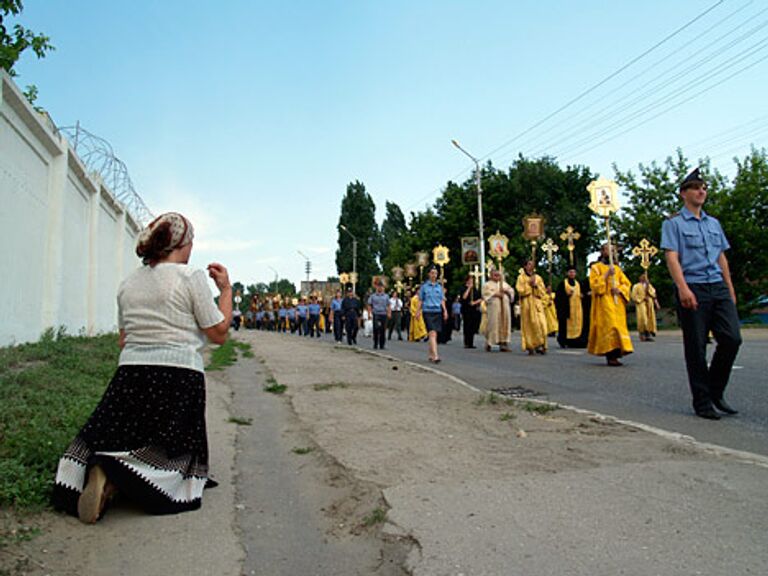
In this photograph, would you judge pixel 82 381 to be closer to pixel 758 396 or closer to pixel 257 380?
pixel 257 380

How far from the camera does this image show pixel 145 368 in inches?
139

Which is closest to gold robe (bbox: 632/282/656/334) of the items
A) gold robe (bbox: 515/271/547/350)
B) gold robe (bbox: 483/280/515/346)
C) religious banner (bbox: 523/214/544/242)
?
gold robe (bbox: 483/280/515/346)

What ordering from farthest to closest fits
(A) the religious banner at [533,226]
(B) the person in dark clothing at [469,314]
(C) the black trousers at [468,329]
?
1. (A) the religious banner at [533,226]
2. (C) the black trousers at [468,329]
3. (B) the person in dark clothing at [469,314]

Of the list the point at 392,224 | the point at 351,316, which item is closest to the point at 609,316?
the point at 351,316

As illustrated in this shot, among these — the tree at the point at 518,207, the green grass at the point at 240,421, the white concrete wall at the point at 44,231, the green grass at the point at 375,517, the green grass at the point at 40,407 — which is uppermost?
the tree at the point at 518,207

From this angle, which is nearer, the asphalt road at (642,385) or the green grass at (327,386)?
the asphalt road at (642,385)

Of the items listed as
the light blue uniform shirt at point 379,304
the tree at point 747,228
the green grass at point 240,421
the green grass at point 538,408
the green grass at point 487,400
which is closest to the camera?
the green grass at point 240,421

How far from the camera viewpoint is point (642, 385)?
26.8 feet

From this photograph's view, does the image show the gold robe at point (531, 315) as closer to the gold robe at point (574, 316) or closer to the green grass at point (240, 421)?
the gold robe at point (574, 316)

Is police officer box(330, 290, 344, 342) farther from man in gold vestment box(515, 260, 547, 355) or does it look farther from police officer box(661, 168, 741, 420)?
police officer box(661, 168, 741, 420)

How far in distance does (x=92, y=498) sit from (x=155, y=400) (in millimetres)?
550

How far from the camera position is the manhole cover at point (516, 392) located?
7.57 m

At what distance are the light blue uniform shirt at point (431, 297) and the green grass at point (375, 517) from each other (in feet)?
32.5

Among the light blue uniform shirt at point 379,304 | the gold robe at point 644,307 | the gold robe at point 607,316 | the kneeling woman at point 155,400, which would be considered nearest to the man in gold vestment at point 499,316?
the light blue uniform shirt at point 379,304
